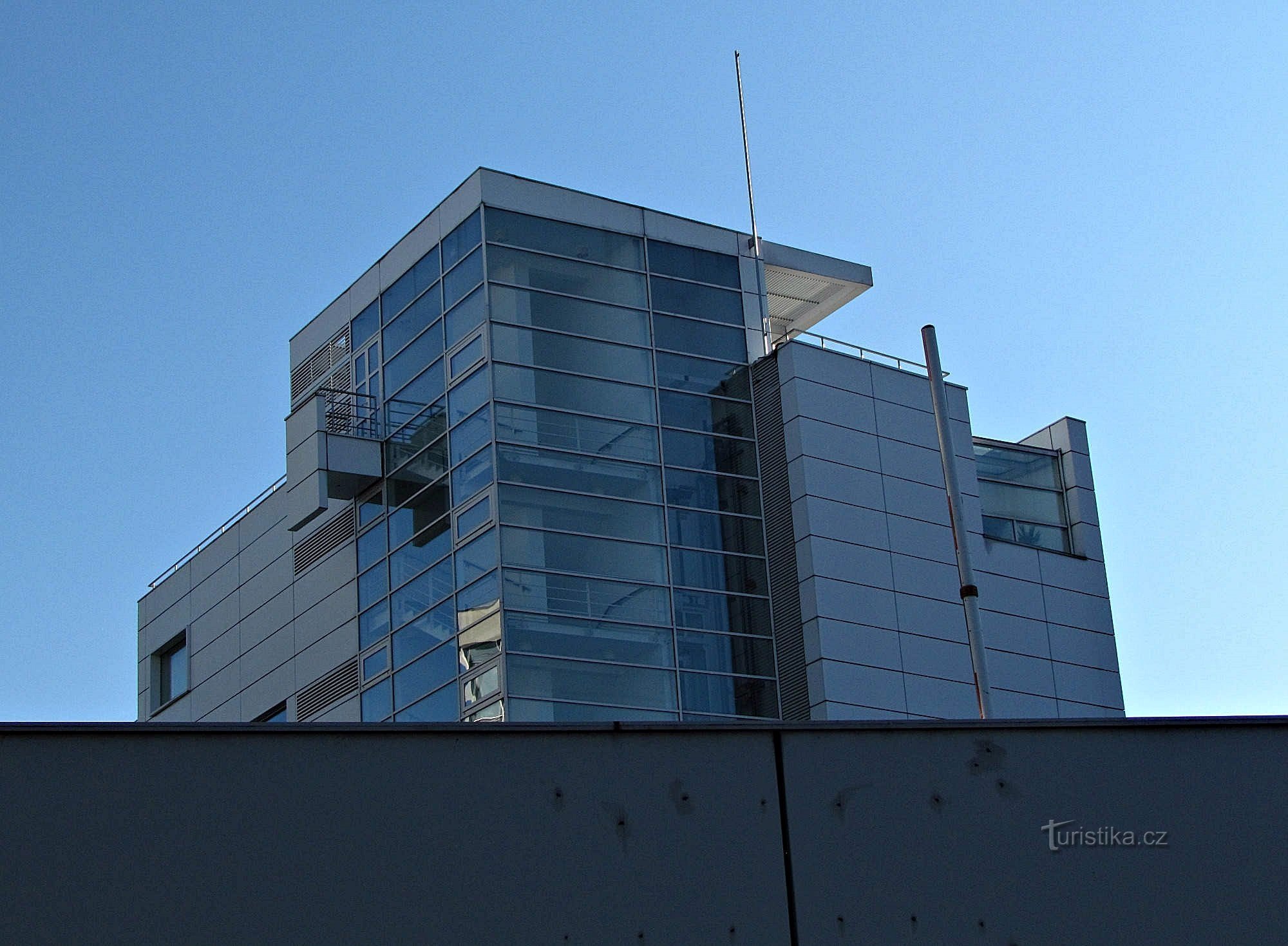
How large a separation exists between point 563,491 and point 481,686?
4.14 metres

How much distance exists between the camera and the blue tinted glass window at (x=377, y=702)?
34594 mm

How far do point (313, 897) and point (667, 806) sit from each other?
2.42 meters

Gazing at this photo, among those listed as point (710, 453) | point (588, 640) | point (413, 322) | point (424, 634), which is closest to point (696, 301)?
point (710, 453)

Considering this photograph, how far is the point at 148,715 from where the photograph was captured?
47.5 metres

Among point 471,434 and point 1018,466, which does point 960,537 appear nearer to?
point 471,434

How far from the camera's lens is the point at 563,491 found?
33250mm

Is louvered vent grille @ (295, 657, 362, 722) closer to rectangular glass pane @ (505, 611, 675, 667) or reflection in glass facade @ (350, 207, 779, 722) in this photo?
reflection in glass facade @ (350, 207, 779, 722)

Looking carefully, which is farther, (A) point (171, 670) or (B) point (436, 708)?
(A) point (171, 670)

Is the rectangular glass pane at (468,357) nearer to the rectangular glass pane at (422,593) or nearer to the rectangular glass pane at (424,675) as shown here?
the rectangular glass pane at (422,593)

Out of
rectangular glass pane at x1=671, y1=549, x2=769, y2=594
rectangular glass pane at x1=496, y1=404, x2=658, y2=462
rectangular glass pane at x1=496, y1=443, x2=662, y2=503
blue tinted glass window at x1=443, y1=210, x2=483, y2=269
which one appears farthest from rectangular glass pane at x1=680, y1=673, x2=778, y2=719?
blue tinted glass window at x1=443, y1=210, x2=483, y2=269

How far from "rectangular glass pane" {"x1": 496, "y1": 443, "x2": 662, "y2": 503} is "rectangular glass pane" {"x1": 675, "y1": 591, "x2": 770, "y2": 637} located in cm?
211

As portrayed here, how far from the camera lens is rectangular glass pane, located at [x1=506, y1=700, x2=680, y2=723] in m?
30.8

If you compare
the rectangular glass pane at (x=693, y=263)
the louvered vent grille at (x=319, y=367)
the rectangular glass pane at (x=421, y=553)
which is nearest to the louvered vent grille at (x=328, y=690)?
the rectangular glass pane at (x=421, y=553)

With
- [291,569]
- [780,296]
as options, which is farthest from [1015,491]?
[291,569]
